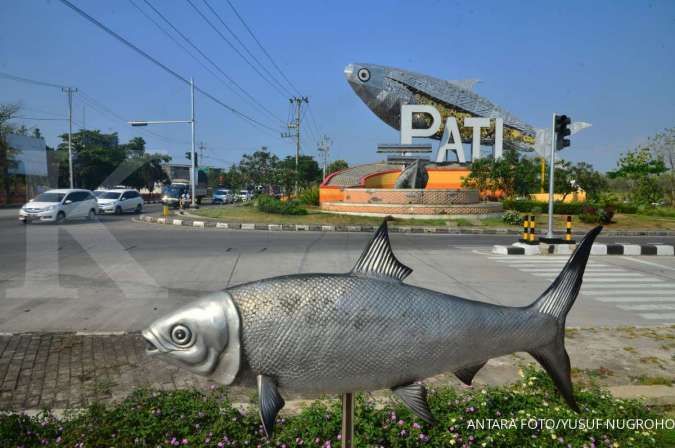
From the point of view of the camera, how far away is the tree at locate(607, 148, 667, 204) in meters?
30.7

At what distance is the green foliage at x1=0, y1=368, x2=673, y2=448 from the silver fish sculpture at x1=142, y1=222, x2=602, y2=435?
46.4 inches

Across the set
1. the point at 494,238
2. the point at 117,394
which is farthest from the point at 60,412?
the point at 494,238

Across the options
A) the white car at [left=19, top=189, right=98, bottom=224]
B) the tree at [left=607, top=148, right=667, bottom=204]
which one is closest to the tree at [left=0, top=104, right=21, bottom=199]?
the white car at [left=19, top=189, right=98, bottom=224]

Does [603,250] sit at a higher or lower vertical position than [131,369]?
higher

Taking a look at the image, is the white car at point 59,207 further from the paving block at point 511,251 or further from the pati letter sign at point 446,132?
the pati letter sign at point 446,132

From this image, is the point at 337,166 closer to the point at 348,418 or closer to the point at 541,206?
the point at 541,206

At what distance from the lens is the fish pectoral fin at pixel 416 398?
5.36 ft

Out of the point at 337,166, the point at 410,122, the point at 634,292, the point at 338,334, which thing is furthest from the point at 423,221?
the point at 337,166

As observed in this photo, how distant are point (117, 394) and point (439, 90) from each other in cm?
3722

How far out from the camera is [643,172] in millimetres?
35000

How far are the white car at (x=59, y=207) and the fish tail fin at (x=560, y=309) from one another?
17791 mm

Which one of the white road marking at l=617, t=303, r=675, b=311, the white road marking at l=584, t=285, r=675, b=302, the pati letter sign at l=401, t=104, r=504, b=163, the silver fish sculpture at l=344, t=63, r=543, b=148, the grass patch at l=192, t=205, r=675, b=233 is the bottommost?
the white road marking at l=617, t=303, r=675, b=311

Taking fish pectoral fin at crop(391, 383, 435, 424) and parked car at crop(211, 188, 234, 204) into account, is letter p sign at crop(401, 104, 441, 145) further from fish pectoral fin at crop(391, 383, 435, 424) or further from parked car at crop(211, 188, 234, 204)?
fish pectoral fin at crop(391, 383, 435, 424)

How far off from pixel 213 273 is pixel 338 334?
22.2 feet
